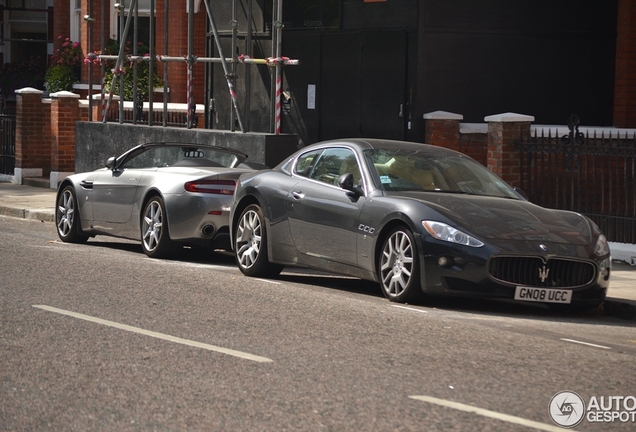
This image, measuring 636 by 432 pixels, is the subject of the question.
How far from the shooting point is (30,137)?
81.8 feet

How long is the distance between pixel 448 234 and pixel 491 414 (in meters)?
3.78

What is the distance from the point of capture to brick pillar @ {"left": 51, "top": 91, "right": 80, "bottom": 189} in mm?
23953

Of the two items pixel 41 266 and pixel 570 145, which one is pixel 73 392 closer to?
pixel 41 266

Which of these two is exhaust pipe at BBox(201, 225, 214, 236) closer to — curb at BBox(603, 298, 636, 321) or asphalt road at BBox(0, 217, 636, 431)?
asphalt road at BBox(0, 217, 636, 431)

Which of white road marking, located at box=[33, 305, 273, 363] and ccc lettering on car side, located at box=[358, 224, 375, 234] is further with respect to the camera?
ccc lettering on car side, located at box=[358, 224, 375, 234]

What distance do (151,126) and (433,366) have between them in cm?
1411

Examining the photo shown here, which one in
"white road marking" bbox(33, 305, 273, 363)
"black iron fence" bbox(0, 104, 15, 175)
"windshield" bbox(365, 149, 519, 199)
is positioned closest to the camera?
"white road marking" bbox(33, 305, 273, 363)

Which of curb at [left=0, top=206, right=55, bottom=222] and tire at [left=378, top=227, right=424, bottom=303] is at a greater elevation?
tire at [left=378, top=227, right=424, bottom=303]

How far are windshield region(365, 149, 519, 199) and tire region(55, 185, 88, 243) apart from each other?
5191mm

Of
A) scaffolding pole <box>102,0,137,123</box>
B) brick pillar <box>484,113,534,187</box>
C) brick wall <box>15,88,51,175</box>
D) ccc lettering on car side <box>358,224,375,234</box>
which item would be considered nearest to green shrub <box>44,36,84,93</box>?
brick wall <box>15,88,51,175</box>

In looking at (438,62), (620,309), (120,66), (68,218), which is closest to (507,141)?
(438,62)

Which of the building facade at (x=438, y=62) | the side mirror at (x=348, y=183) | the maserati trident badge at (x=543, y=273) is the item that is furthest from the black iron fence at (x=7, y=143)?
the maserati trident badge at (x=543, y=273)

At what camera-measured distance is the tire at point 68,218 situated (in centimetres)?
1489

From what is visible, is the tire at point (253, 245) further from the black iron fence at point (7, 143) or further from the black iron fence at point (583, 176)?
the black iron fence at point (7, 143)
